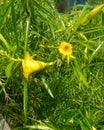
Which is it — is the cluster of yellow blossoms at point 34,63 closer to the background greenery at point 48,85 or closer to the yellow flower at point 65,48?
the yellow flower at point 65,48

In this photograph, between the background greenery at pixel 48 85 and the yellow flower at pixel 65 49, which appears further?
the background greenery at pixel 48 85

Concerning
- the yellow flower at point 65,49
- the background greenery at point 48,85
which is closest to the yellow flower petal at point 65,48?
the yellow flower at point 65,49

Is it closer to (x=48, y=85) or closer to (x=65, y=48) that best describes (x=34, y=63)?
(x=65, y=48)

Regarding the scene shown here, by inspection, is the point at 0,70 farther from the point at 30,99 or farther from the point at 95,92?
the point at 95,92

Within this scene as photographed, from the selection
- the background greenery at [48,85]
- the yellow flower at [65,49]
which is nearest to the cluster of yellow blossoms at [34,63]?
the yellow flower at [65,49]

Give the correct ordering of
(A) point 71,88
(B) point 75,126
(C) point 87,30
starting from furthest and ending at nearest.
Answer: (A) point 71,88
(B) point 75,126
(C) point 87,30

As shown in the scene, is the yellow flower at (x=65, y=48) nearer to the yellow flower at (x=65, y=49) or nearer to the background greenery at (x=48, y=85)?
the yellow flower at (x=65, y=49)

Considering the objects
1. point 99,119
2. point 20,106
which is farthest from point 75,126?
point 20,106

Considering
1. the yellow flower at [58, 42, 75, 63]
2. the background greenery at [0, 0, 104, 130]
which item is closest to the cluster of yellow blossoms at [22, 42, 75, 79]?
the yellow flower at [58, 42, 75, 63]
